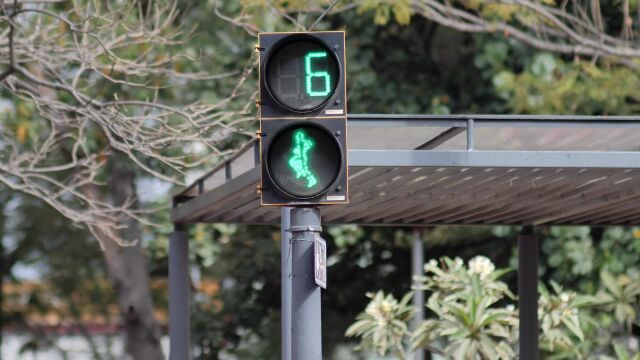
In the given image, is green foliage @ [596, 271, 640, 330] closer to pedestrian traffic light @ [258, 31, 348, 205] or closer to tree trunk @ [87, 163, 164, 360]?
tree trunk @ [87, 163, 164, 360]

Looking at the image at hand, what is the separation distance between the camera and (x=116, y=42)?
15.6m

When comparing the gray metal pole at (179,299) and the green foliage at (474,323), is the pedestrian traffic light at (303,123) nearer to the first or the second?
the gray metal pole at (179,299)

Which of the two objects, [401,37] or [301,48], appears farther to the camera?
[401,37]

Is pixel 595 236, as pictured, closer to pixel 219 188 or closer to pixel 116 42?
pixel 116 42

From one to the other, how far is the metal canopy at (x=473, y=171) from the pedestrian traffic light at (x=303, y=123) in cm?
191

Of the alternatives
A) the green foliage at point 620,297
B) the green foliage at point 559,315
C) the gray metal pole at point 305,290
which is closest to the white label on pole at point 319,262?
the gray metal pole at point 305,290

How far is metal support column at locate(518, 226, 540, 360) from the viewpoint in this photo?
572 inches

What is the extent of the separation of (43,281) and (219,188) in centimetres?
1504

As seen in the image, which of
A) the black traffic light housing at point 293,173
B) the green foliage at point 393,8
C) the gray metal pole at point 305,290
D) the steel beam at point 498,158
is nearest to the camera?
the black traffic light housing at point 293,173

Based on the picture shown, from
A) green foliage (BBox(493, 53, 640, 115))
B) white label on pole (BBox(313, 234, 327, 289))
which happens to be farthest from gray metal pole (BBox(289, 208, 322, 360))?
green foliage (BBox(493, 53, 640, 115))

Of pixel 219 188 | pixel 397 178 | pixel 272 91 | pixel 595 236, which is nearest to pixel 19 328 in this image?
pixel 595 236

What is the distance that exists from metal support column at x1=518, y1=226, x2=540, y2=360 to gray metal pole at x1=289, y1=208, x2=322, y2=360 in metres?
6.91

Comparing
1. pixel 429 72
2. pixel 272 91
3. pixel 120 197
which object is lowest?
pixel 272 91

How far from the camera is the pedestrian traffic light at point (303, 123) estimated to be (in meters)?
7.61
